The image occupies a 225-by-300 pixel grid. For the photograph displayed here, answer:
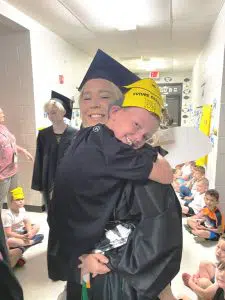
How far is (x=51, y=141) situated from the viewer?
1.99 metres

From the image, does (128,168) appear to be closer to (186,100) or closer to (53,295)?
(53,295)

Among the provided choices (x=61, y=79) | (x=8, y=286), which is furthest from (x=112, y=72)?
(x=61, y=79)

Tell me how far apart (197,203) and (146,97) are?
2.49 meters

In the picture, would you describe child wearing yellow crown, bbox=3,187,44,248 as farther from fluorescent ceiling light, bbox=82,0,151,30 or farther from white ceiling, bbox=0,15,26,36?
fluorescent ceiling light, bbox=82,0,151,30

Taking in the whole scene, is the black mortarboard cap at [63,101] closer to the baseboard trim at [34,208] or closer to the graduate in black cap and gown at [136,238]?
the graduate in black cap and gown at [136,238]

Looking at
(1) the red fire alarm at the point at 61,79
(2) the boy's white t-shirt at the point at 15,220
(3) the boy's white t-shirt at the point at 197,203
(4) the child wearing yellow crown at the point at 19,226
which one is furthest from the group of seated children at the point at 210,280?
(1) the red fire alarm at the point at 61,79

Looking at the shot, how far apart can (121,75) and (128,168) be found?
17.2 inches

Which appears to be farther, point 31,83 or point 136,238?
point 31,83

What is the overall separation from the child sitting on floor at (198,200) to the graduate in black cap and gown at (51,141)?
65.2 inches

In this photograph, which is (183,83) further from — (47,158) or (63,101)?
(47,158)

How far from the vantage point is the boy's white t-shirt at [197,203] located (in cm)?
280

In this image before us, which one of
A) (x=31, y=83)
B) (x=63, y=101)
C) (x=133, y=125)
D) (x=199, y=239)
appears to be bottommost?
(x=199, y=239)

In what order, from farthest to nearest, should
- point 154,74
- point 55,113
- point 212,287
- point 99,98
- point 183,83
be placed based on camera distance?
point 183,83 < point 154,74 < point 55,113 < point 212,287 < point 99,98

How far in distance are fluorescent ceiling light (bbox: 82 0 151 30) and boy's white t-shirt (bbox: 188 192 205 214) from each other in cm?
210
